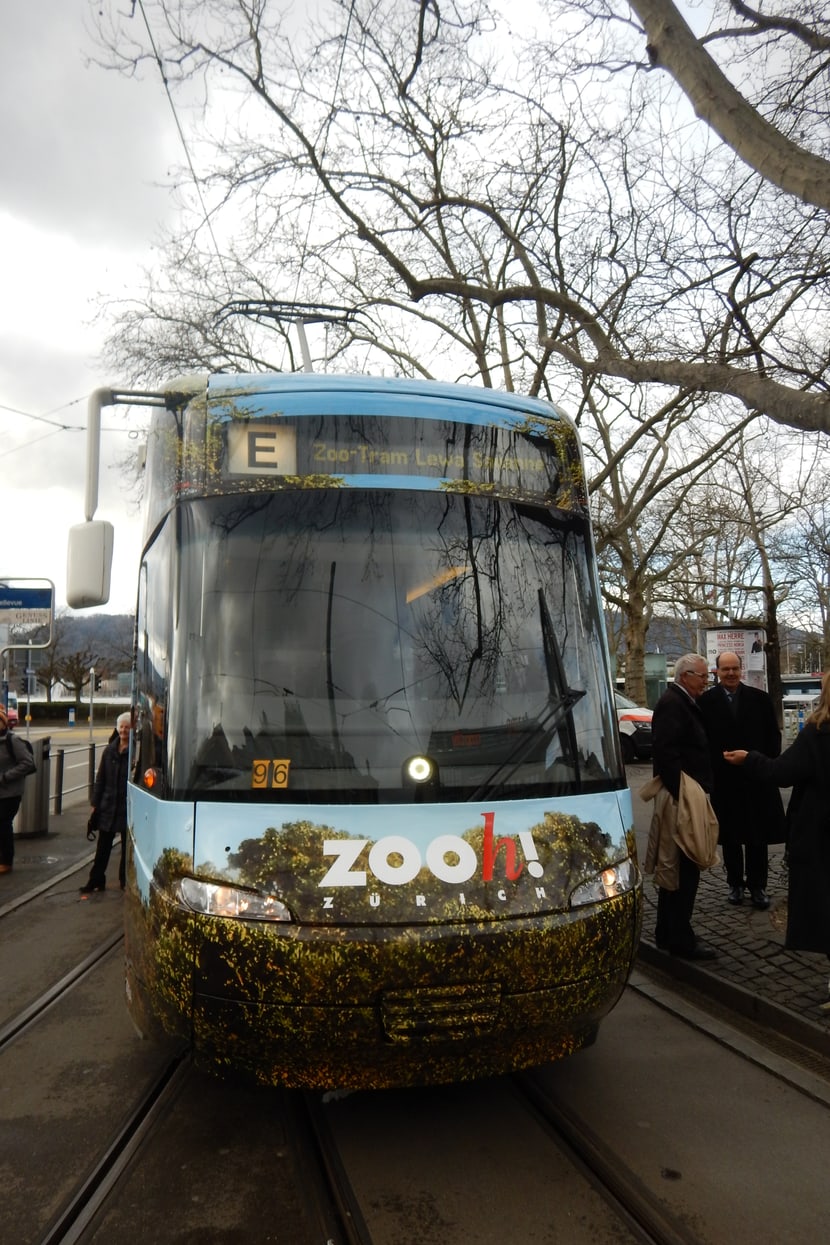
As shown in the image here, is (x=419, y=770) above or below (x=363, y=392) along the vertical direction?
below

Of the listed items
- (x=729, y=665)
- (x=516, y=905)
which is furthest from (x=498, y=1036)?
(x=729, y=665)

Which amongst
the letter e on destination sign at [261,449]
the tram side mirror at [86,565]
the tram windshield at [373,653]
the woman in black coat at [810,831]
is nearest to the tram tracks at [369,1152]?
the woman in black coat at [810,831]

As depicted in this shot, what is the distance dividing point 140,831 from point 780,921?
4508mm

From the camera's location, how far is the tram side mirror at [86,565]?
13.8 ft

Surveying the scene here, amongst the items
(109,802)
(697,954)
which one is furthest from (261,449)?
(109,802)

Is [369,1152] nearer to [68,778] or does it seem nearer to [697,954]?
[697,954]

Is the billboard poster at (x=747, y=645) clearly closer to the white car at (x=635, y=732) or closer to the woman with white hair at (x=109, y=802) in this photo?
the white car at (x=635, y=732)

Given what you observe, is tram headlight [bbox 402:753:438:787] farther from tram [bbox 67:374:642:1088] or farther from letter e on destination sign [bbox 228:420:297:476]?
letter e on destination sign [bbox 228:420:297:476]

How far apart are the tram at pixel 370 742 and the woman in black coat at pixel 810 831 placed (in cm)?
130

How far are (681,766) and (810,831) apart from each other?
1.09 m

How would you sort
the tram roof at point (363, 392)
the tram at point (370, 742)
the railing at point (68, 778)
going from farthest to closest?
the railing at point (68, 778) < the tram roof at point (363, 392) < the tram at point (370, 742)

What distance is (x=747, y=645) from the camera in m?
18.6

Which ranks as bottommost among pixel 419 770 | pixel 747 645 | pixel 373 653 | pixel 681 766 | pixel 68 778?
pixel 68 778

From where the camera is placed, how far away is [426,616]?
3730 mm
